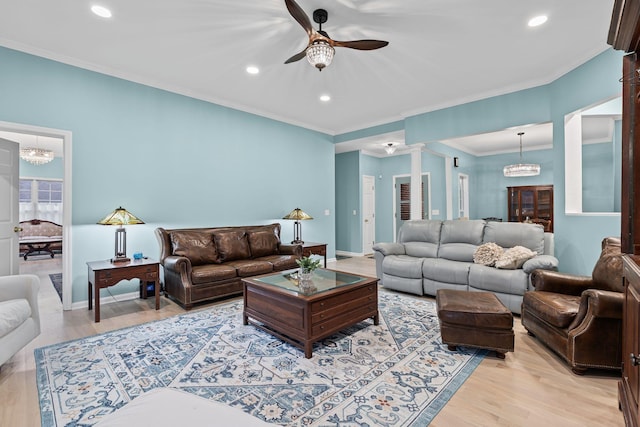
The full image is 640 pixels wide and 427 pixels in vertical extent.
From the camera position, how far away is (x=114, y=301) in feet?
12.9

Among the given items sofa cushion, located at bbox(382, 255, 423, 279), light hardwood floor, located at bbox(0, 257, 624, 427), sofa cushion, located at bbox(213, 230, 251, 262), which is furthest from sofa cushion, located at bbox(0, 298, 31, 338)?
sofa cushion, located at bbox(382, 255, 423, 279)

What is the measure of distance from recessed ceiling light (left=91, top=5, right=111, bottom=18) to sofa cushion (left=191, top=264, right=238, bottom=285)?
2.69m

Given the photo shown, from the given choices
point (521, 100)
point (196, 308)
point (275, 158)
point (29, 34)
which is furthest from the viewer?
point (275, 158)

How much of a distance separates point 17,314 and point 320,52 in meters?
3.06

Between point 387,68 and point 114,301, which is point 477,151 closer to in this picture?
point 387,68

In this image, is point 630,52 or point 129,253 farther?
point 129,253

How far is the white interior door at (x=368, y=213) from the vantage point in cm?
793

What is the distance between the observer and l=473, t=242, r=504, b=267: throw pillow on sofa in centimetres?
368

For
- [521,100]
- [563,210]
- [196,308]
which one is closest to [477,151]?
[521,100]

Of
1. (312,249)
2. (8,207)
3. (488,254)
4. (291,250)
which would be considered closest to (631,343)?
(488,254)

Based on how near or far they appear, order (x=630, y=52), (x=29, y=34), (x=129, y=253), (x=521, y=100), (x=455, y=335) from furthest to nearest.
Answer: (x=521, y=100), (x=129, y=253), (x=29, y=34), (x=455, y=335), (x=630, y=52)

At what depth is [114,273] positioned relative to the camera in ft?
10.9

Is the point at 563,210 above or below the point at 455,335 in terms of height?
above

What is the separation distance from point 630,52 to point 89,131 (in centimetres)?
493
